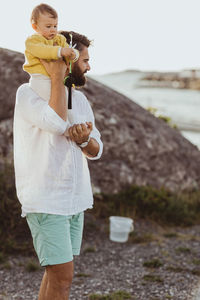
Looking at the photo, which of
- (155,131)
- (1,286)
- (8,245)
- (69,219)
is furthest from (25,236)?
(155,131)

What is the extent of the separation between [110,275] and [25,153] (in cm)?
221

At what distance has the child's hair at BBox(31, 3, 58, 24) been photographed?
211cm

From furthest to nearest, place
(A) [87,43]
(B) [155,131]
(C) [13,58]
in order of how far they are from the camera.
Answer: (B) [155,131] < (C) [13,58] < (A) [87,43]

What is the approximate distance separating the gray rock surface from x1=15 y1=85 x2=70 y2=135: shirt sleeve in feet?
10.9

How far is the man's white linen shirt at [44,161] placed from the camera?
2064mm

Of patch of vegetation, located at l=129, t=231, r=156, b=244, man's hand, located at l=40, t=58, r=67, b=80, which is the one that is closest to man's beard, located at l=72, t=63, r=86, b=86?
man's hand, located at l=40, t=58, r=67, b=80

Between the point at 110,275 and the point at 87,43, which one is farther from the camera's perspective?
the point at 110,275

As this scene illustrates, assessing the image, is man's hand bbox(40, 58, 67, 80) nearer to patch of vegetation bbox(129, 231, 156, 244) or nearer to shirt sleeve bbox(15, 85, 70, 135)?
shirt sleeve bbox(15, 85, 70, 135)

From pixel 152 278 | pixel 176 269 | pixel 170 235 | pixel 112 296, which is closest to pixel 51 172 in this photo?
pixel 112 296

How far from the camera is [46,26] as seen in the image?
2.13 m

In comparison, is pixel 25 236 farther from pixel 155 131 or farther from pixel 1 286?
pixel 155 131

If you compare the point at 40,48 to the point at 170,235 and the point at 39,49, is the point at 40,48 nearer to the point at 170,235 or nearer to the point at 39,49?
the point at 39,49

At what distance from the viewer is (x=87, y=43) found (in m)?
2.36

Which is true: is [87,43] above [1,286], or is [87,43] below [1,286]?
above
